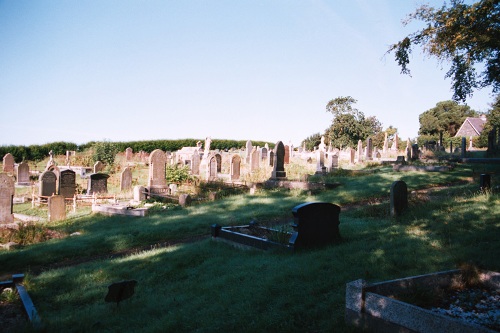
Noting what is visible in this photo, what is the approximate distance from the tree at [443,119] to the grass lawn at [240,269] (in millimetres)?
63491

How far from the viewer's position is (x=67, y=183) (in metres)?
22.3

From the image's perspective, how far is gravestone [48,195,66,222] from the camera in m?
17.0

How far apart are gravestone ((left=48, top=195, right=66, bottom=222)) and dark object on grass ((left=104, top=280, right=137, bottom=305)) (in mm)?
11718

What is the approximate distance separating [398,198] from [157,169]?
13874mm

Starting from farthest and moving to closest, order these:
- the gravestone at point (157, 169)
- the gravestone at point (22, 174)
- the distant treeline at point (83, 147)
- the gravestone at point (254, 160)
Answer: the distant treeline at point (83, 147) < the gravestone at point (22, 174) < the gravestone at point (254, 160) < the gravestone at point (157, 169)

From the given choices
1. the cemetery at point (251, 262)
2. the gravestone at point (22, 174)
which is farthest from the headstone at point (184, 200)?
the gravestone at point (22, 174)

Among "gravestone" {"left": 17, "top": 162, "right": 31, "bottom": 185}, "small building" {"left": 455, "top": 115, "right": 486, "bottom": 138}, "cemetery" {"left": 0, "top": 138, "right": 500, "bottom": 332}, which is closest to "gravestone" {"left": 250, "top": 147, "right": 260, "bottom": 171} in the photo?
"cemetery" {"left": 0, "top": 138, "right": 500, "bottom": 332}

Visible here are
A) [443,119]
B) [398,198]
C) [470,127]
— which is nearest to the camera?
[398,198]

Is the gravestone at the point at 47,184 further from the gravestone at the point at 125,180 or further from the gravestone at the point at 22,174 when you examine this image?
the gravestone at the point at 22,174

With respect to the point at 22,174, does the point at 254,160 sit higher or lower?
higher

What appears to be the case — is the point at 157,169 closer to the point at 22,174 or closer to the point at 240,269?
the point at 22,174

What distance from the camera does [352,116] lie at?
59.8 metres

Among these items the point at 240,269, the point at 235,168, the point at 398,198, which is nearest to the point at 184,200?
the point at 235,168

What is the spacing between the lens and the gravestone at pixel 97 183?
23562 mm
